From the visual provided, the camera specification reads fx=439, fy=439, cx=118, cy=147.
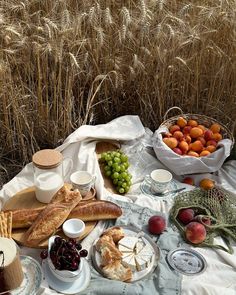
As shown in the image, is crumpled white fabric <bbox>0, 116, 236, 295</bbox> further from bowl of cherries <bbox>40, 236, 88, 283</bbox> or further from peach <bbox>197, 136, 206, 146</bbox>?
peach <bbox>197, 136, 206, 146</bbox>

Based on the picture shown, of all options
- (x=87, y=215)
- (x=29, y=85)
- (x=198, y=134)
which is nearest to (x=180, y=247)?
(x=87, y=215)

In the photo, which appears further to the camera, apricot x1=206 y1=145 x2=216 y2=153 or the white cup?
apricot x1=206 y1=145 x2=216 y2=153

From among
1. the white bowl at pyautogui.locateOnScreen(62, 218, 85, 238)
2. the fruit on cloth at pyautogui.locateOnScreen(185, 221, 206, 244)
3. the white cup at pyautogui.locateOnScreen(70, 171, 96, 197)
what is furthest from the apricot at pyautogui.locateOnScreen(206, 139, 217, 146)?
the white bowl at pyautogui.locateOnScreen(62, 218, 85, 238)

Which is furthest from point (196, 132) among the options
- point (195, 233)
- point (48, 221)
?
point (48, 221)

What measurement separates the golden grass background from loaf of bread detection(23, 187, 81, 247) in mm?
990

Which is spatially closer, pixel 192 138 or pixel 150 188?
pixel 150 188

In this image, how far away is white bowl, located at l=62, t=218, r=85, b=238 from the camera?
2539mm

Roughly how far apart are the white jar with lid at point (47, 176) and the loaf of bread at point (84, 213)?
160 millimetres

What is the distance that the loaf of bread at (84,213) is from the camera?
2.59m

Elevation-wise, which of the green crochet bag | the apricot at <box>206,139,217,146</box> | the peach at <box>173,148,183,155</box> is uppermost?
the apricot at <box>206,139,217,146</box>

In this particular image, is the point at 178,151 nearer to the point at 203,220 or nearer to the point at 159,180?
the point at 159,180

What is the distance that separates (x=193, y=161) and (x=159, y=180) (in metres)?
0.37

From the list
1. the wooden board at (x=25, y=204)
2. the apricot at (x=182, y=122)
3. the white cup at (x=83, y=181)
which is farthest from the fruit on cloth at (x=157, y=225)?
the apricot at (x=182, y=122)

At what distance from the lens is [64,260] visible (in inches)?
89.4
